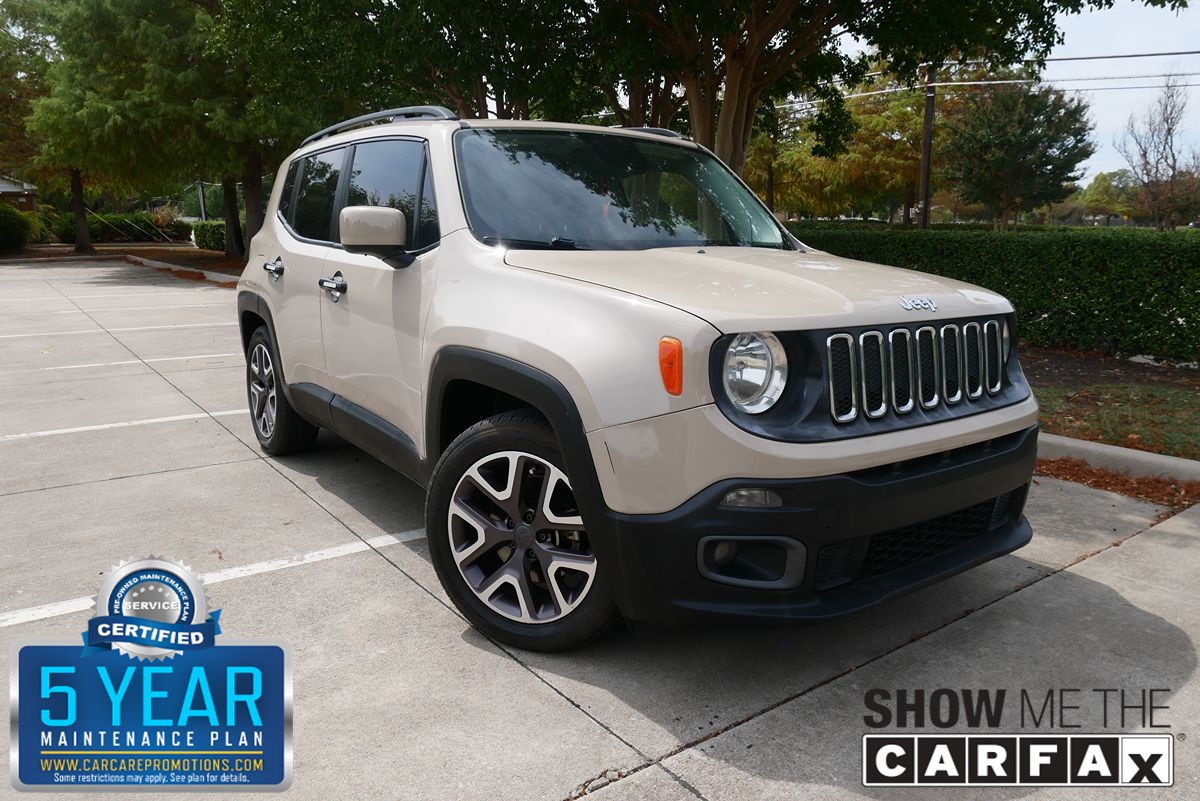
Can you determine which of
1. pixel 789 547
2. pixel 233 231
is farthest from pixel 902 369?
pixel 233 231

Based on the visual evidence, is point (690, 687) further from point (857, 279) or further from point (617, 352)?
point (857, 279)

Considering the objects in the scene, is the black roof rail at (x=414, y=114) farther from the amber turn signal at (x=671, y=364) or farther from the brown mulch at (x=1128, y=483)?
the brown mulch at (x=1128, y=483)

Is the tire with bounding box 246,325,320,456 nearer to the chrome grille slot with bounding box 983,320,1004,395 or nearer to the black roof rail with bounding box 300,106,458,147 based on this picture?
the black roof rail with bounding box 300,106,458,147

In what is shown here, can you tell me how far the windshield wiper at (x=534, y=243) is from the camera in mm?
3521

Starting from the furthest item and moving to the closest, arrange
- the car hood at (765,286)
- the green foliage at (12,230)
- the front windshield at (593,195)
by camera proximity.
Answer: the green foliage at (12,230), the front windshield at (593,195), the car hood at (765,286)

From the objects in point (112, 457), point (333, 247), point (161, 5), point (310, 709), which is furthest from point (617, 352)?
point (161, 5)

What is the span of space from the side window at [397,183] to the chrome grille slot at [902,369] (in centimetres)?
184

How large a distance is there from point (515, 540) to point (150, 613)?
4.32 feet

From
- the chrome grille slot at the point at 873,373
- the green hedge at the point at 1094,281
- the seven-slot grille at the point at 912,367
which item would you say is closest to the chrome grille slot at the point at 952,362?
the seven-slot grille at the point at 912,367

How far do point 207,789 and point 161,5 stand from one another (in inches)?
930

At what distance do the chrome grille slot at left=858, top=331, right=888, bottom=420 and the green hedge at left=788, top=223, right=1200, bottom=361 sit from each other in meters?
6.96

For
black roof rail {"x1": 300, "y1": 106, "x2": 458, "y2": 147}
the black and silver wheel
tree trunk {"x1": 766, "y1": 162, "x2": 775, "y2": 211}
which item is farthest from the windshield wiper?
tree trunk {"x1": 766, "y1": 162, "x2": 775, "y2": 211}

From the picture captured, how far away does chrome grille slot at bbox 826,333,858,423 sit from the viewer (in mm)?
2779

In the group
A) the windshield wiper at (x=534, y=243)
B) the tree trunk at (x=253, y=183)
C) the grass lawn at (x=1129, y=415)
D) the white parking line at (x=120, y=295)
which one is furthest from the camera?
the tree trunk at (x=253, y=183)
